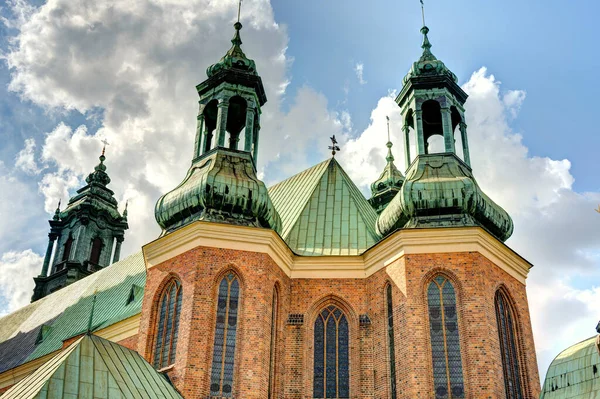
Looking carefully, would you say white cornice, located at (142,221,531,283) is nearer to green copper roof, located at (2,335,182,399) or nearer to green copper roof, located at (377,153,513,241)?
green copper roof, located at (377,153,513,241)

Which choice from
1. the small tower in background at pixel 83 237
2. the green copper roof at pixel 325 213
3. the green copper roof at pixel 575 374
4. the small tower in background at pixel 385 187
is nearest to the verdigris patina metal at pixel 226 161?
the green copper roof at pixel 325 213

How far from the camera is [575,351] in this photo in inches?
726

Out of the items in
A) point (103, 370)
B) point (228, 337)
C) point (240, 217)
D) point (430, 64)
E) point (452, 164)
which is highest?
point (430, 64)

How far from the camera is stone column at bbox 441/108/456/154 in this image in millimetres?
23891

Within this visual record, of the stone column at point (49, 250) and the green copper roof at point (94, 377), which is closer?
the green copper roof at point (94, 377)

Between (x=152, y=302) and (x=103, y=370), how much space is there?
191 inches

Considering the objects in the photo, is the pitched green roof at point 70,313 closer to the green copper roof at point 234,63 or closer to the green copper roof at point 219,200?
the green copper roof at point 219,200

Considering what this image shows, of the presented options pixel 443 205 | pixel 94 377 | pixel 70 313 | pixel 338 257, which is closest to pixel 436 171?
pixel 443 205

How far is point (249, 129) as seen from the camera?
2488cm

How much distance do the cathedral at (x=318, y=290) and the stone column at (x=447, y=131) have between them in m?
0.06

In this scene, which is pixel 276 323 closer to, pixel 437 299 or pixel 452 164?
pixel 437 299

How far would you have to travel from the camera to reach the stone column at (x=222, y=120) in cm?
2445

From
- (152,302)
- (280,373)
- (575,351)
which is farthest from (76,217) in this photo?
(575,351)

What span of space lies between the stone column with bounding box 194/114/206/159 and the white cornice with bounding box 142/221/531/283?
13.5ft
